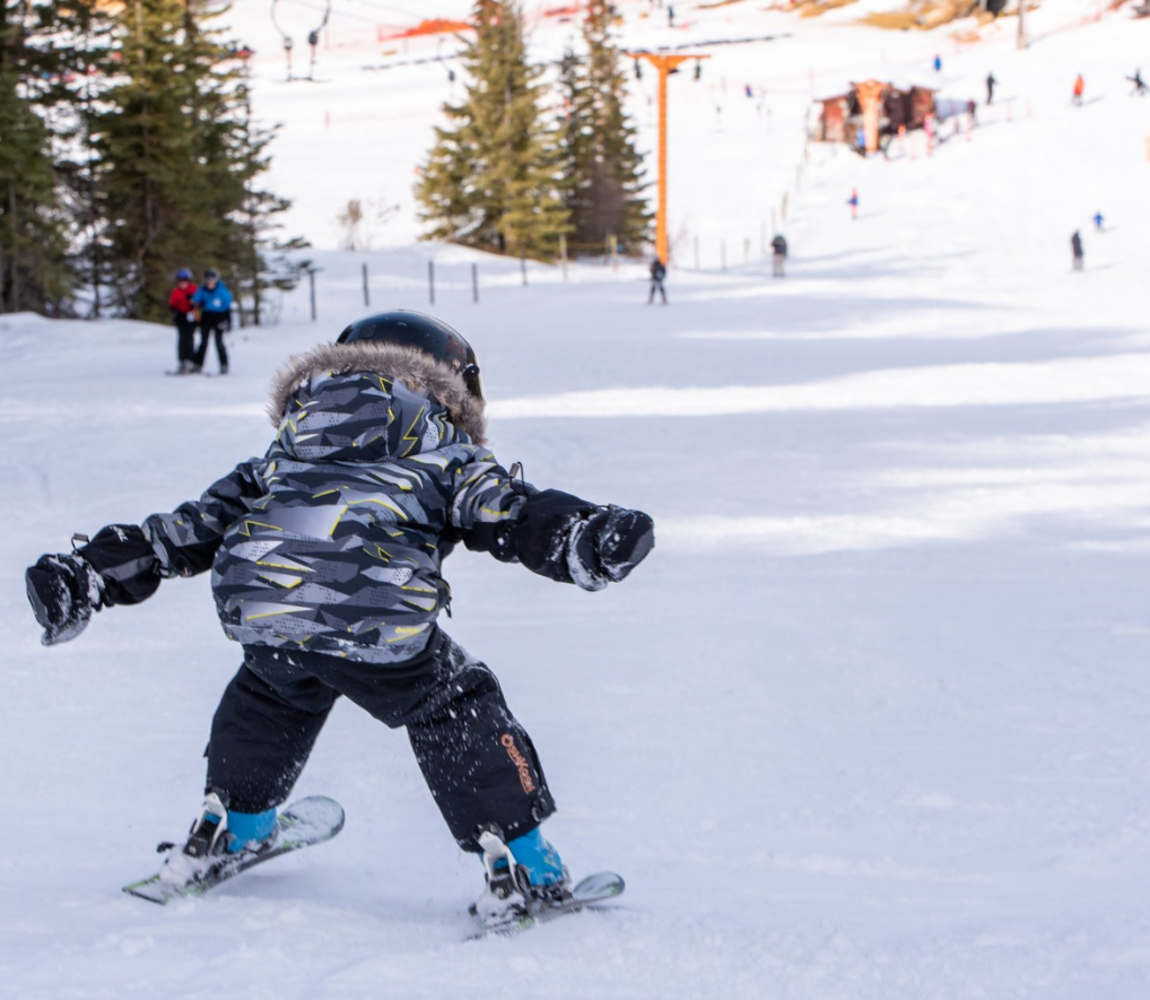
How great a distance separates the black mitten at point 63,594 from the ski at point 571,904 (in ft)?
3.35

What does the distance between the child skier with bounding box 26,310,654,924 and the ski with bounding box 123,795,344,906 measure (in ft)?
0.10

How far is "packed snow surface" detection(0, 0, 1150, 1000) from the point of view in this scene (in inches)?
93.7

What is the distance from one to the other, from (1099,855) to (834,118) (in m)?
63.3

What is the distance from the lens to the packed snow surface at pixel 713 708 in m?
2.38

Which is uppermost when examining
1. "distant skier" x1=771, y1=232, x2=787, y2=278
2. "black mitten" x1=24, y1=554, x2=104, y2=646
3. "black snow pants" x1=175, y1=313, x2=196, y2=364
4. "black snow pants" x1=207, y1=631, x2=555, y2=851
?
Result: "distant skier" x1=771, y1=232, x2=787, y2=278

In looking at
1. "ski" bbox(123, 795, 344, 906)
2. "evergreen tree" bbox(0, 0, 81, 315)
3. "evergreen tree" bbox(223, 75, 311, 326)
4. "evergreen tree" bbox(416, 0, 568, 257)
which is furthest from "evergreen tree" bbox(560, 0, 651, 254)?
"ski" bbox(123, 795, 344, 906)

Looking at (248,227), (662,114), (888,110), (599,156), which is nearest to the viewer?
(248,227)

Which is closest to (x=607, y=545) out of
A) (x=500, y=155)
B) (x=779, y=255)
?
(x=779, y=255)

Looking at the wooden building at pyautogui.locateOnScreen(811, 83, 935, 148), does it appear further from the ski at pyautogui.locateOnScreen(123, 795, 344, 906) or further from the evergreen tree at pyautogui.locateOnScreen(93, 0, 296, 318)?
the ski at pyautogui.locateOnScreen(123, 795, 344, 906)

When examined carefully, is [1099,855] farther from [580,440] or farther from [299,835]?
[580,440]

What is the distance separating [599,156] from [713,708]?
45.6 meters

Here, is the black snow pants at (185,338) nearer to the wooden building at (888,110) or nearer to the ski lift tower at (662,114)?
the ski lift tower at (662,114)

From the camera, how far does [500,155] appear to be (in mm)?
41031

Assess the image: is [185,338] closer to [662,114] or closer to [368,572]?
[368,572]
